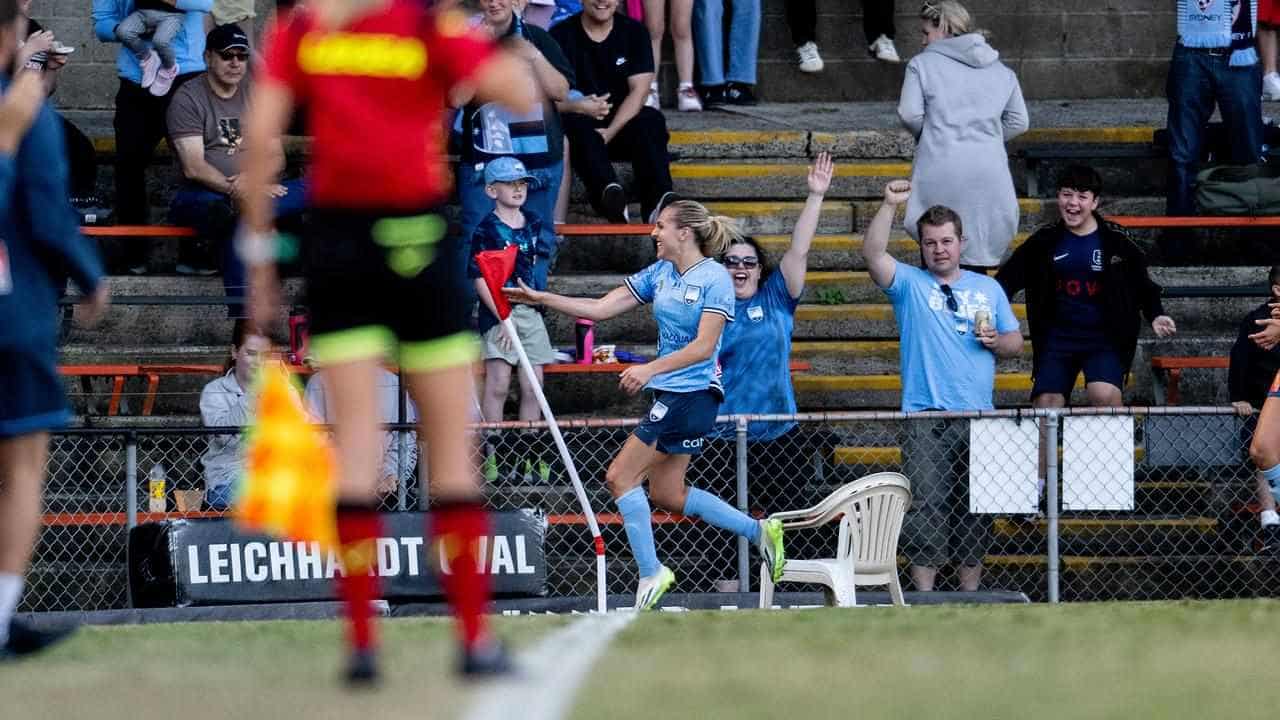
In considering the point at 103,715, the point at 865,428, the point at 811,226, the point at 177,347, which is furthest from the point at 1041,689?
the point at 177,347

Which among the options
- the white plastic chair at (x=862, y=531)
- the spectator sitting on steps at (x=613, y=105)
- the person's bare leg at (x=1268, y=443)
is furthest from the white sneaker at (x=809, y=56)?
the person's bare leg at (x=1268, y=443)

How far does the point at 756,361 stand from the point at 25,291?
528 centimetres

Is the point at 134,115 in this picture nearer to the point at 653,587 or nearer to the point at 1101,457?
the point at 653,587

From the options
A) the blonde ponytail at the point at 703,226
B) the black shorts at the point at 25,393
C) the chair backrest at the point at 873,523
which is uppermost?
the blonde ponytail at the point at 703,226

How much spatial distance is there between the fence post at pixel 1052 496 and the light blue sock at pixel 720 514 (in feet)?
4.73

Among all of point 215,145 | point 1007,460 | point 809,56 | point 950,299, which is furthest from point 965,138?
point 215,145

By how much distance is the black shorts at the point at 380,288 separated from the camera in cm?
562

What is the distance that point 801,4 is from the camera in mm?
16188

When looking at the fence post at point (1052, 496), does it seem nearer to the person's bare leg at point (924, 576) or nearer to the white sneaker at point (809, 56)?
the person's bare leg at point (924, 576)

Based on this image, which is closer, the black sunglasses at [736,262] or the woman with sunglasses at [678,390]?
the woman with sunglasses at [678,390]

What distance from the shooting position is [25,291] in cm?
621

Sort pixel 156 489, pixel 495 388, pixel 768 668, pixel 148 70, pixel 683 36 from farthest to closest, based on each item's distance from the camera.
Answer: pixel 683 36 < pixel 148 70 < pixel 495 388 < pixel 156 489 < pixel 768 668

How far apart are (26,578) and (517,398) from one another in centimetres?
297

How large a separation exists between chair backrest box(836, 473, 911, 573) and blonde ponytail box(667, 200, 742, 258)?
4.31ft
